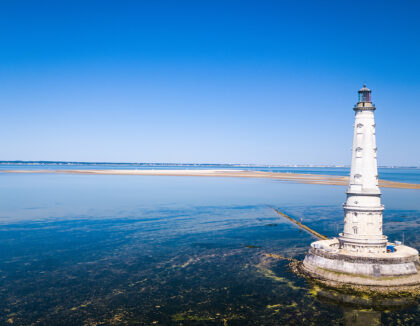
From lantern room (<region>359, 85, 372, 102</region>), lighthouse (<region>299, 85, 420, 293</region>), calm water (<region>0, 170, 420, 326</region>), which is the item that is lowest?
calm water (<region>0, 170, 420, 326</region>)

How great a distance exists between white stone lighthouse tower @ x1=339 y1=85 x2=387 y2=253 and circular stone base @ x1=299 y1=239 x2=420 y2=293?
1341mm

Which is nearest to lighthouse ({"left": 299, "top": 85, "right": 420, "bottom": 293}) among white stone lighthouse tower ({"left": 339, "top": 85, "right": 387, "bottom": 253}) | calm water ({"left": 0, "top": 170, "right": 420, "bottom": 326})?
white stone lighthouse tower ({"left": 339, "top": 85, "right": 387, "bottom": 253})

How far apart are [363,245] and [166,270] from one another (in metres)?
14.7

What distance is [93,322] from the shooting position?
18734mm

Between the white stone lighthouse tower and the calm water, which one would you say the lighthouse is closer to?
the white stone lighthouse tower

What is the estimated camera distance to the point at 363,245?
2586cm

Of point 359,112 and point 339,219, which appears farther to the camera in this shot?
point 339,219

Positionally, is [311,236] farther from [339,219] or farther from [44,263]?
[44,263]

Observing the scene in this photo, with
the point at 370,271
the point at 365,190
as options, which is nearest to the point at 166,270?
the point at 370,271

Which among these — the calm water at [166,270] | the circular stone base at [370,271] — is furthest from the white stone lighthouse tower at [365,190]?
the calm water at [166,270]

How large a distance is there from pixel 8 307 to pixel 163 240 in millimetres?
17295

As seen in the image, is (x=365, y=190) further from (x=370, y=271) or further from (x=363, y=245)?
(x=370, y=271)

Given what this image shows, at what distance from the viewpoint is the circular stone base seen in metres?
23.6

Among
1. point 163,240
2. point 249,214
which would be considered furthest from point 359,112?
point 249,214
